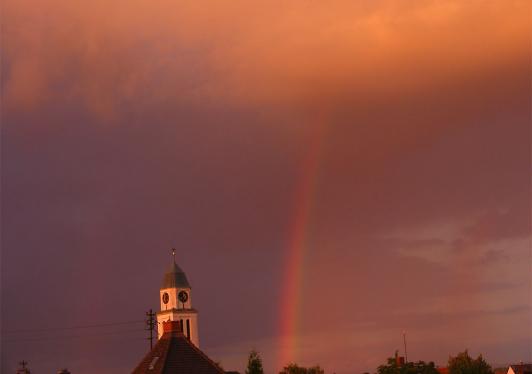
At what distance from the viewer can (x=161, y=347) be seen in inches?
3255

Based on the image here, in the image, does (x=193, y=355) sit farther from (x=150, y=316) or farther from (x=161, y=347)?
(x=150, y=316)

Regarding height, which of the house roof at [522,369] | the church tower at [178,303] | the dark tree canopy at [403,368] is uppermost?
the church tower at [178,303]

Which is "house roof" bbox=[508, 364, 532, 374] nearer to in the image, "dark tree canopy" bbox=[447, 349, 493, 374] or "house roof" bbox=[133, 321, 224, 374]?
"dark tree canopy" bbox=[447, 349, 493, 374]

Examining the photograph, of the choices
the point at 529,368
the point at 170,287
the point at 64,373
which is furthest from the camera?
the point at 529,368

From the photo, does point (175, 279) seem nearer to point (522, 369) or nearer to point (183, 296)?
point (183, 296)

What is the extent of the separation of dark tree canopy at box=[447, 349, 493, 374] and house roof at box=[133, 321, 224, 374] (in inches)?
2201

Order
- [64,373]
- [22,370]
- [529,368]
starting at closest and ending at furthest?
[64,373] < [22,370] < [529,368]

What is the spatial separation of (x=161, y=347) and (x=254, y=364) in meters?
35.3

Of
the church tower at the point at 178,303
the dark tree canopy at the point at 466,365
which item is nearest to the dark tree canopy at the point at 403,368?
the dark tree canopy at the point at 466,365

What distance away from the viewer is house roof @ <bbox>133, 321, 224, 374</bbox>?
79.7 metres

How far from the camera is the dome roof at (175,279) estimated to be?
527ft

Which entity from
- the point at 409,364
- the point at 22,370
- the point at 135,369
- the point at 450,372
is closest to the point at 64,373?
the point at 22,370

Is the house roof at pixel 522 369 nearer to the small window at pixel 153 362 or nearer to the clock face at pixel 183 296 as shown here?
the clock face at pixel 183 296

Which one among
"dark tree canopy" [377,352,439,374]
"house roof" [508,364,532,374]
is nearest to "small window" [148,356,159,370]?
"dark tree canopy" [377,352,439,374]
